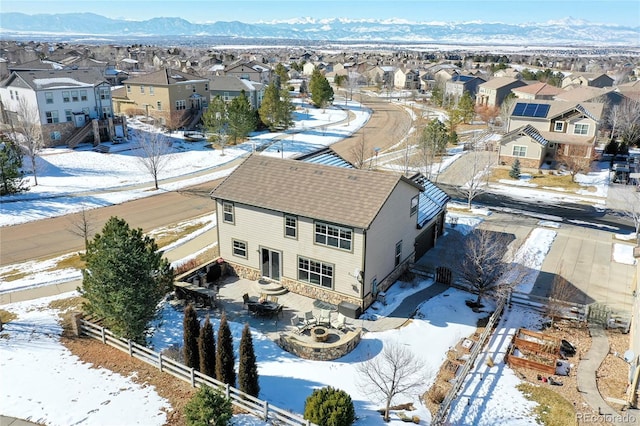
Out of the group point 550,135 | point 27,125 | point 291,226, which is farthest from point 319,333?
point 550,135

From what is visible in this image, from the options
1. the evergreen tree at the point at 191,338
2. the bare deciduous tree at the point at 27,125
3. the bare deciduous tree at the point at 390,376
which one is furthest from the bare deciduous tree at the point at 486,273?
the bare deciduous tree at the point at 27,125

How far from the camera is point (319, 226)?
22766 mm

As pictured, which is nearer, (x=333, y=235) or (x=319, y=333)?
(x=319, y=333)

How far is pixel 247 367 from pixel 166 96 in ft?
190

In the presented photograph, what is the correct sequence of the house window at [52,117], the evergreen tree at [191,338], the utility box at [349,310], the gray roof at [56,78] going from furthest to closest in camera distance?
the house window at [52,117], the gray roof at [56,78], the utility box at [349,310], the evergreen tree at [191,338]

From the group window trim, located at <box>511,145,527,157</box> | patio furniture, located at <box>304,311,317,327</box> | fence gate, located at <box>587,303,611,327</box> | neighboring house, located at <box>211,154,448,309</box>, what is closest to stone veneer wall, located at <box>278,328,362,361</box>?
patio furniture, located at <box>304,311,317,327</box>

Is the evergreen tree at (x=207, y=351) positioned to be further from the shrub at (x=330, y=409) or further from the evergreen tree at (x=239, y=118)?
the evergreen tree at (x=239, y=118)

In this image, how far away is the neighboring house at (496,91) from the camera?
8481 centimetres

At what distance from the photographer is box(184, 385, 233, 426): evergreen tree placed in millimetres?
13535

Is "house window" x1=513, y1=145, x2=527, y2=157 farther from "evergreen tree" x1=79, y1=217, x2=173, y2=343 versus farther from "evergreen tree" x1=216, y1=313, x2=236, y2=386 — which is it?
"evergreen tree" x1=216, y1=313, x2=236, y2=386

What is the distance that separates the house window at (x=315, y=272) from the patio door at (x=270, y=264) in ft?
4.78

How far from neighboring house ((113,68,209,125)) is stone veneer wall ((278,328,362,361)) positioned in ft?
176

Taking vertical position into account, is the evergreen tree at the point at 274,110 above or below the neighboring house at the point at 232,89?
below

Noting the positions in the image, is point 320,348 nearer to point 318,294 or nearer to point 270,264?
Result: point 318,294
